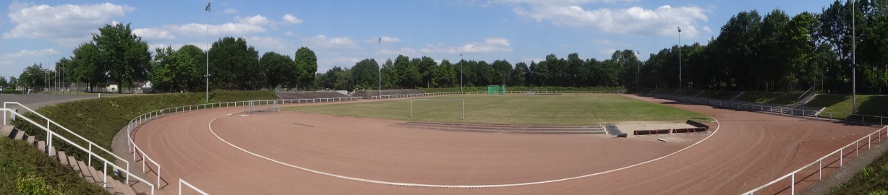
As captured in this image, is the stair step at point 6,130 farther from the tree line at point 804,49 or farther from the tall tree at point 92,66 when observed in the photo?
the tall tree at point 92,66

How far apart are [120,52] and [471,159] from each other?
63950mm

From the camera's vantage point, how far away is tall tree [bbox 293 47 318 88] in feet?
355

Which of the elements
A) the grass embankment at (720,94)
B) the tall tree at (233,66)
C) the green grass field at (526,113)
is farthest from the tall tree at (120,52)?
the grass embankment at (720,94)

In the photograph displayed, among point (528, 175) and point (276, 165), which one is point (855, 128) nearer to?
point (528, 175)

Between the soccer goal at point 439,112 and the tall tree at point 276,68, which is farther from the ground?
the tall tree at point 276,68

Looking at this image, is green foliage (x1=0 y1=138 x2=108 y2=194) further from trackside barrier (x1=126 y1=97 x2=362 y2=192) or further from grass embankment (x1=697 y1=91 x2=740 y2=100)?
grass embankment (x1=697 y1=91 x2=740 y2=100)

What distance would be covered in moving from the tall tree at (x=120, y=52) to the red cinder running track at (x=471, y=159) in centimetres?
4049

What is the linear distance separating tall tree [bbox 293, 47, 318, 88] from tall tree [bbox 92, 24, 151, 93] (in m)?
40.9

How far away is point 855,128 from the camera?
101 feet

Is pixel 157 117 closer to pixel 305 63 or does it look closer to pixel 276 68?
pixel 276 68

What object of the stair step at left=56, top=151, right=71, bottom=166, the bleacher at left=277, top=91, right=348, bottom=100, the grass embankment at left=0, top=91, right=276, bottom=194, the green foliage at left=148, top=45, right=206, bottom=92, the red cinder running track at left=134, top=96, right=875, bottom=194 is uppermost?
the green foliage at left=148, top=45, right=206, bottom=92

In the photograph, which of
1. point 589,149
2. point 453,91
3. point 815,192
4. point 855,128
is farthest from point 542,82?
point 815,192

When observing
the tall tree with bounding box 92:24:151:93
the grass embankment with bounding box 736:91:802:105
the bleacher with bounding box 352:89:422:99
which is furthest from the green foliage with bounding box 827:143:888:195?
the bleacher with bounding box 352:89:422:99

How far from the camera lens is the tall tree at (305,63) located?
108 metres
